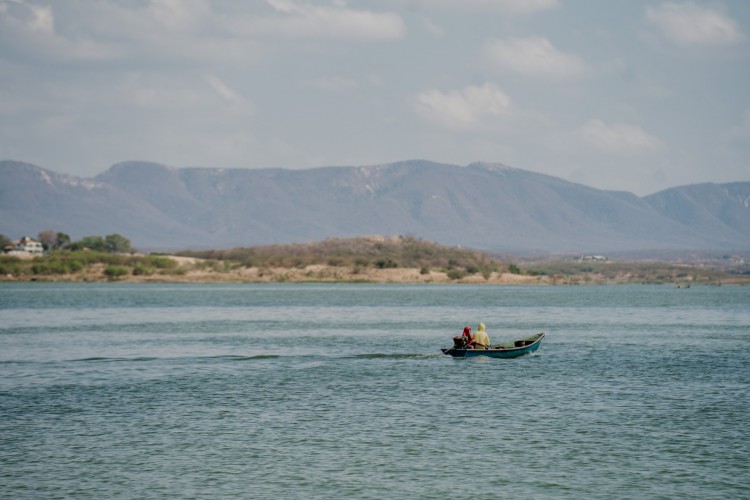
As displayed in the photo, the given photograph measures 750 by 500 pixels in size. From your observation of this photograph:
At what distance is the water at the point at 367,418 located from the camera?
94.4 ft

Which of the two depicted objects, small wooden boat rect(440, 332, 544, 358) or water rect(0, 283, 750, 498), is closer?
water rect(0, 283, 750, 498)

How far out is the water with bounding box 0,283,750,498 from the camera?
28.8 metres

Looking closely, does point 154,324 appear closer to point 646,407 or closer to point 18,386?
point 18,386

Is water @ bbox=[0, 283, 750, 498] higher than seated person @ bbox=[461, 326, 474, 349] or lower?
lower

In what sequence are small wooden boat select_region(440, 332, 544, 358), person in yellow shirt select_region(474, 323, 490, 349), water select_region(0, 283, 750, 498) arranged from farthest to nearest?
person in yellow shirt select_region(474, 323, 490, 349) < small wooden boat select_region(440, 332, 544, 358) < water select_region(0, 283, 750, 498)

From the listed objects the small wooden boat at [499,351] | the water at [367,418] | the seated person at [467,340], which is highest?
the seated person at [467,340]

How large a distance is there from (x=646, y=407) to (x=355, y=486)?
17076mm

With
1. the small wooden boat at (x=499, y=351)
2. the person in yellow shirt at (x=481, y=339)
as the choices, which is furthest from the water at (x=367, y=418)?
the person in yellow shirt at (x=481, y=339)

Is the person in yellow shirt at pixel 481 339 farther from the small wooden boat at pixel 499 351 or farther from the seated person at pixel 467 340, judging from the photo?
the small wooden boat at pixel 499 351

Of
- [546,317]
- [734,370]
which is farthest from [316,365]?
[546,317]

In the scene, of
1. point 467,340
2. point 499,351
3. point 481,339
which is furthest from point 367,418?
point 481,339

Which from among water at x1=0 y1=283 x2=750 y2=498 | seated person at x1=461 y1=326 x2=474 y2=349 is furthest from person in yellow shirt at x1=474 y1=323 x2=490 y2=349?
water at x1=0 y1=283 x2=750 y2=498

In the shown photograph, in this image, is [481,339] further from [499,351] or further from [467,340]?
[499,351]

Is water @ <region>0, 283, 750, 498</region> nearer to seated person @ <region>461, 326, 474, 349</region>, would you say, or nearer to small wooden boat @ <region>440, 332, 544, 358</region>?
small wooden boat @ <region>440, 332, 544, 358</region>
